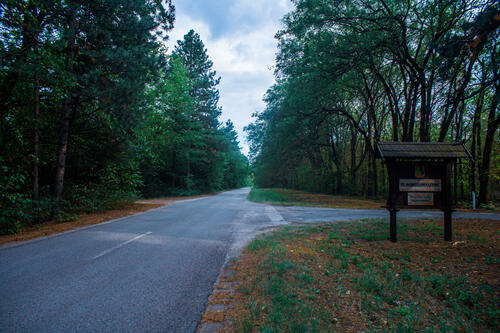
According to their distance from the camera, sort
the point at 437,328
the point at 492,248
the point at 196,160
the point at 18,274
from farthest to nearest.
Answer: the point at 196,160 → the point at 492,248 → the point at 18,274 → the point at 437,328

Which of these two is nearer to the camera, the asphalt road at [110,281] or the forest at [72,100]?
the asphalt road at [110,281]

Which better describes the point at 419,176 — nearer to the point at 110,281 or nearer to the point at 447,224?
the point at 447,224


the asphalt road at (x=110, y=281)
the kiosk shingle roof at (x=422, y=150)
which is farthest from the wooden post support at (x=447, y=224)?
the asphalt road at (x=110, y=281)

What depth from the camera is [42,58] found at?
6945 millimetres

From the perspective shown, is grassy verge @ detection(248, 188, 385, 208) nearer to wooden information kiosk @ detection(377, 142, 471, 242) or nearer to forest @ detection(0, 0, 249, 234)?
wooden information kiosk @ detection(377, 142, 471, 242)

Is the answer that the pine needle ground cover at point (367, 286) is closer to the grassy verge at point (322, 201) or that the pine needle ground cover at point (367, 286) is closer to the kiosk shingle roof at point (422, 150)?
the kiosk shingle roof at point (422, 150)

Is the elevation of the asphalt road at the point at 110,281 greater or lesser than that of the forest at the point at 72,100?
lesser

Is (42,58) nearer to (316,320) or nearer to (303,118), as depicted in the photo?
(316,320)

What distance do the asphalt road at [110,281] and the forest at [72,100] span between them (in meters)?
4.22

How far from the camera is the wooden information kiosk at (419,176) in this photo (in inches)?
231

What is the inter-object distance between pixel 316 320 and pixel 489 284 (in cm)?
298

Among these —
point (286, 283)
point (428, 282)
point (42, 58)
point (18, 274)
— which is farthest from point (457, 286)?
point (42, 58)

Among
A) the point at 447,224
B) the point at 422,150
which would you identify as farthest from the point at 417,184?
the point at 447,224

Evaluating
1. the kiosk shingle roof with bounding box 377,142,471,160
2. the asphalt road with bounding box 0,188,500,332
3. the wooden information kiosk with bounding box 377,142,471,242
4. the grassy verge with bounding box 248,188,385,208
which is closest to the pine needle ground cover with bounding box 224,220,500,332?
the asphalt road with bounding box 0,188,500,332
